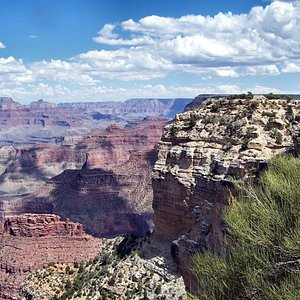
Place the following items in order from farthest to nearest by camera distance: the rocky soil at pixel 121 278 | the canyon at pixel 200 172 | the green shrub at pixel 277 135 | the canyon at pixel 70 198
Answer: the canyon at pixel 70 198 → the rocky soil at pixel 121 278 → the green shrub at pixel 277 135 → the canyon at pixel 200 172

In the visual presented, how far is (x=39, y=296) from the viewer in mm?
39812

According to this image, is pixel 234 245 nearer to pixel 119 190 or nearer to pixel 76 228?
pixel 76 228

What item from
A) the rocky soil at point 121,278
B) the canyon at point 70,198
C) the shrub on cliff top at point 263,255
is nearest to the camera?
the shrub on cliff top at point 263,255

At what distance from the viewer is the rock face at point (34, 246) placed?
58.0 metres

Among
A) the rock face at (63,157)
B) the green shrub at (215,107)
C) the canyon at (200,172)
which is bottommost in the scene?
the rock face at (63,157)

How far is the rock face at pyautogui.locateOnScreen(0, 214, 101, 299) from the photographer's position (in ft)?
190

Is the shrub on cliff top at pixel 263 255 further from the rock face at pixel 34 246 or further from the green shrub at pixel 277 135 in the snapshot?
the rock face at pixel 34 246

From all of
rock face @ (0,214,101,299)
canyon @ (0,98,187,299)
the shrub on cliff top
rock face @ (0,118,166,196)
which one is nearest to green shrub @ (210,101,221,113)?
the shrub on cliff top

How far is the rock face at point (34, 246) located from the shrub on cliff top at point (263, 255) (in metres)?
42.1

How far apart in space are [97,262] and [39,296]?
16.9 feet

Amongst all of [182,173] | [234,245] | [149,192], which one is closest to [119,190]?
[149,192]

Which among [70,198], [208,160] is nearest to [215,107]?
[208,160]

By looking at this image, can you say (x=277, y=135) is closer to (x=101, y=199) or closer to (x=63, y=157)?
(x=101, y=199)

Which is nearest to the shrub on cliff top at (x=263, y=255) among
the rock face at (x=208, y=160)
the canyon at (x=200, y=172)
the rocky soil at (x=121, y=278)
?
the canyon at (x=200, y=172)
